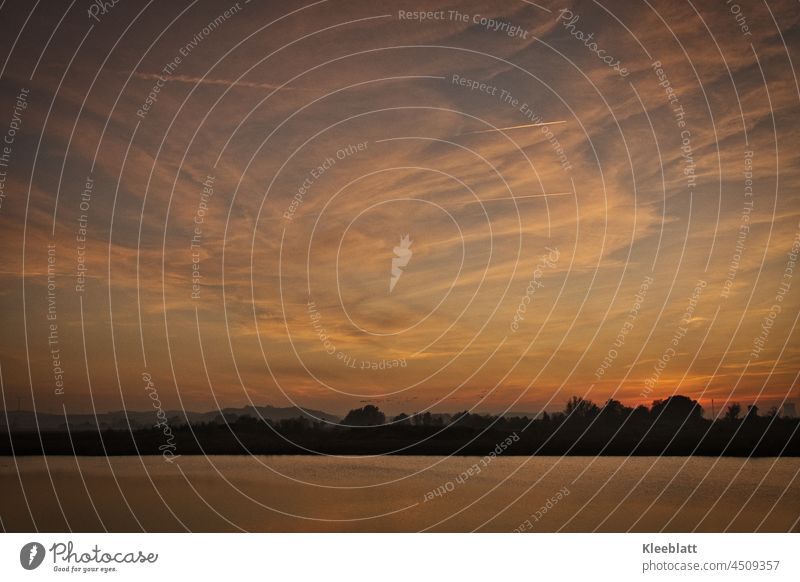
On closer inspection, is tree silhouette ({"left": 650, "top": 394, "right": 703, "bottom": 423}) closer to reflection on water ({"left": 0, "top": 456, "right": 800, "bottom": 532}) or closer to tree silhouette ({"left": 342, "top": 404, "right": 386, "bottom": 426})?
reflection on water ({"left": 0, "top": 456, "right": 800, "bottom": 532})

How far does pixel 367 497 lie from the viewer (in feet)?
99.1

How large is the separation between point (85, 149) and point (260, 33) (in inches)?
196

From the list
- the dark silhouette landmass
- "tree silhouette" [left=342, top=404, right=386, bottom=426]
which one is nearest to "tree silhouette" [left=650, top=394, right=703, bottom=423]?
the dark silhouette landmass

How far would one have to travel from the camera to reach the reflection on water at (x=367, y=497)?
27.7 m

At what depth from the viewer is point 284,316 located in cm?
2467

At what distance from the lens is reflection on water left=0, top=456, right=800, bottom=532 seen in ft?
90.7

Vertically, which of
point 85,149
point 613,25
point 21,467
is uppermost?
point 613,25

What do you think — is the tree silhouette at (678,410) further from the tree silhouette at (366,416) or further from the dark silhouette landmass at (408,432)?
the tree silhouette at (366,416)

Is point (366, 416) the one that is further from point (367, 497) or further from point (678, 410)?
point (678, 410)

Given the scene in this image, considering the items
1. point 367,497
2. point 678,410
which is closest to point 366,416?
point 367,497

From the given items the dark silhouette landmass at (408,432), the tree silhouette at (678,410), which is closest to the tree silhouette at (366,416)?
the dark silhouette landmass at (408,432)

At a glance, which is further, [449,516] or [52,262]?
[449,516]

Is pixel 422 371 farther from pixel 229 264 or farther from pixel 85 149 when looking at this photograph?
pixel 85 149
